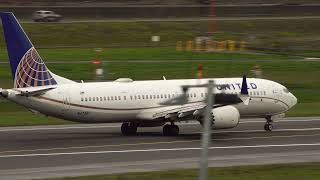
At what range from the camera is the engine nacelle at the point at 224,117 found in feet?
163

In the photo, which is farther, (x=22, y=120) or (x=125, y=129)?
(x=22, y=120)

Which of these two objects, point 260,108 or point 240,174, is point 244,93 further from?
point 240,174

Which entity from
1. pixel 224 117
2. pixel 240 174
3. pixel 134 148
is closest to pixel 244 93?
pixel 224 117

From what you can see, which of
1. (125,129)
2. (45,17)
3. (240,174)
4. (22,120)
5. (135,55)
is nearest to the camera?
(240,174)

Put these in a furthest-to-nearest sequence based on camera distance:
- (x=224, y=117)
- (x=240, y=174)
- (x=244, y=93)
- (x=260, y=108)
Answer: (x=260, y=108) < (x=224, y=117) < (x=244, y=93) < (x=240, y=174)

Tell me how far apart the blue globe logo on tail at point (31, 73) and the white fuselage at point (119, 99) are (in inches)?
27.0

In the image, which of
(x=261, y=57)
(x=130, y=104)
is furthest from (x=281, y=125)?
(x=261, y=57)

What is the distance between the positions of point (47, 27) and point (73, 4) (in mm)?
27267

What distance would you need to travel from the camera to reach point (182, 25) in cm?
11444

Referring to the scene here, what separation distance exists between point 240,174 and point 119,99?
50.4 feet

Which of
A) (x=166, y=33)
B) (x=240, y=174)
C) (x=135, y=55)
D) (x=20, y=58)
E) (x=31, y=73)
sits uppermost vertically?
(x=20, y=58)

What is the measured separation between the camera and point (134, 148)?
150 ft

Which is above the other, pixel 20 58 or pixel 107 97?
pixel 20 58

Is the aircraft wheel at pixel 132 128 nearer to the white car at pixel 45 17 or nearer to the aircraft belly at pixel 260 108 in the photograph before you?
the aircraft belly at pixel 260 108
